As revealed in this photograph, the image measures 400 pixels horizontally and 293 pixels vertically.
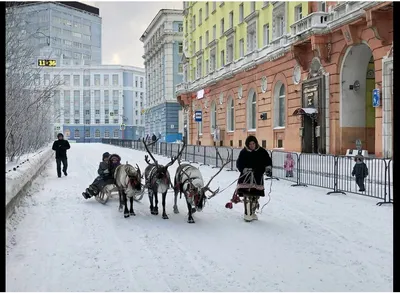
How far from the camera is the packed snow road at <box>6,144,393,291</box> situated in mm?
6004

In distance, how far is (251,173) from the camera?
9.85 meters

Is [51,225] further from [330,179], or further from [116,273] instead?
[330,179]

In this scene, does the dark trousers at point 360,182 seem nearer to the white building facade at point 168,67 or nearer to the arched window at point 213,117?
the arched window at point 213,117

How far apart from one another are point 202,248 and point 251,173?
2.62 meters

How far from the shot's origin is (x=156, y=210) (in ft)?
34.8

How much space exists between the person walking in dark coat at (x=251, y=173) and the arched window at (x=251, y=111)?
25565mm

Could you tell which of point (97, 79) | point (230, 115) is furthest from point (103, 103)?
point (230, 115)

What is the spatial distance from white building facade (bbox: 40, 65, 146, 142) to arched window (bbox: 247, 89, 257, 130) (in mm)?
53889

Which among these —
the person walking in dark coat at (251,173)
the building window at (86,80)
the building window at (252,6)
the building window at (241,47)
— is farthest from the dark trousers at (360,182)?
the building window at (86,80)

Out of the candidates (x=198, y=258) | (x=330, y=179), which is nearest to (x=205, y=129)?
(x=330, y=179)

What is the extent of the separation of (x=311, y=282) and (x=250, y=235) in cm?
271

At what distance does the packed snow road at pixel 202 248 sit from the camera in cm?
600

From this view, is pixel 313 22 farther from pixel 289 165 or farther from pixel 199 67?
pixel 199 67

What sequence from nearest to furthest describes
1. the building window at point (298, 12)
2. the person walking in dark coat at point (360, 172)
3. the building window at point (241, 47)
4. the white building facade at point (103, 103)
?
1. the person walking in dark coat at point (360, 172)
2. the building window at point (298, 12)
3. the building window at point (241, 47)
4. the white building facade at point (103, 103)
